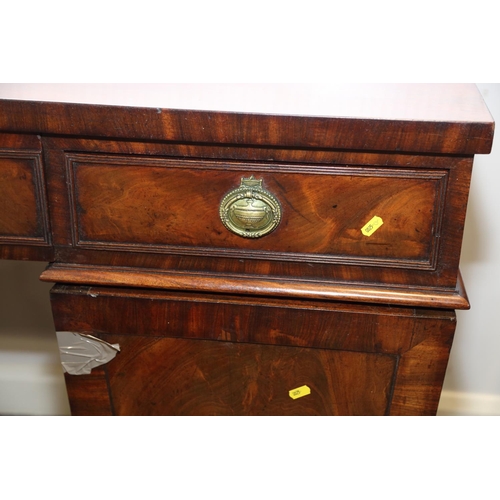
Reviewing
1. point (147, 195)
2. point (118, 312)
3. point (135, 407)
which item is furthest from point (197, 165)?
point (135, 407)

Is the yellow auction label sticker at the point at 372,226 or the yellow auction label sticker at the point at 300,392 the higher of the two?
the yellow auction label sticker at the point at 372,226

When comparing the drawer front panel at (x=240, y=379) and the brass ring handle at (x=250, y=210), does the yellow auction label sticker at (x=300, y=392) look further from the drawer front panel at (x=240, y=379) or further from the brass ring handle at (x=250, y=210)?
the brass ring handle at (x=250, y=210)

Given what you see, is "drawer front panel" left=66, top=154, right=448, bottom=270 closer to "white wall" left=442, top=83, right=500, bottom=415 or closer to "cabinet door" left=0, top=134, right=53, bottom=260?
"cabinet door" left=0, top=134, right=53, bottom=260

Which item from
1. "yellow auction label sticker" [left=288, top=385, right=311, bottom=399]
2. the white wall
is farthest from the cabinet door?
the white wall

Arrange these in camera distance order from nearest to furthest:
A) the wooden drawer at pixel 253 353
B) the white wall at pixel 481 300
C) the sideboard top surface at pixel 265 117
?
the sideboard top surface at pixel 265 117, the wooden drawer at pixel 253 353, the white wall at pixel 481 300

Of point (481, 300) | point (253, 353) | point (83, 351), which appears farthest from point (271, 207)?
point (481, 300)

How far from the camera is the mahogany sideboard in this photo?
0.59 m

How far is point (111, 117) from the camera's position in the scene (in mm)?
601

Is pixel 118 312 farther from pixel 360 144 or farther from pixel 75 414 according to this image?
pixel 360 144

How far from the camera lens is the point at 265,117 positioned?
22.8 inches

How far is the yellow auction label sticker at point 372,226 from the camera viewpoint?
0.62 metres

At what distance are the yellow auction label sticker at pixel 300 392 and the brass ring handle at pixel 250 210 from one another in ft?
0.64

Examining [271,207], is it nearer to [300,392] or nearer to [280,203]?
[280,203]

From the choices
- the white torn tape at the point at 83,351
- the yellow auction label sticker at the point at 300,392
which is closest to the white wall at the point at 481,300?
the yellow auction label sticker at the point at 300,392
